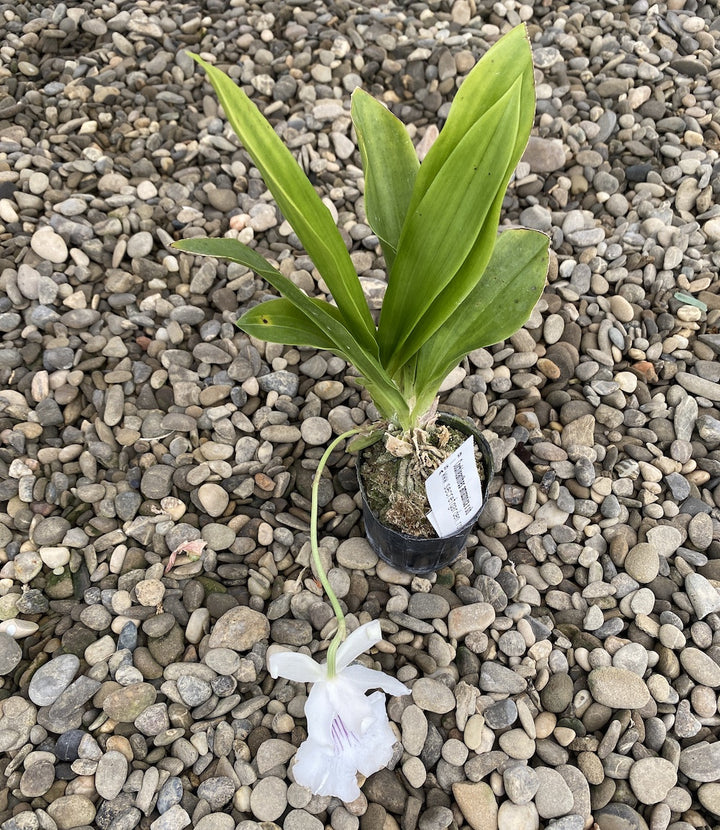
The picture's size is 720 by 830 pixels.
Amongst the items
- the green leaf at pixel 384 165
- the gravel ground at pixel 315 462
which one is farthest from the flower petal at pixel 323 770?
the green leaf at pixel 384 165

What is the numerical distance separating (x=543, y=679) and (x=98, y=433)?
0.98 m

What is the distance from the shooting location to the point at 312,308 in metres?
0.87

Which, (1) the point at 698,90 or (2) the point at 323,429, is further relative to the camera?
(1) the point at 698,90

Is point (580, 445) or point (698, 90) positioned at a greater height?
point (698, 90)

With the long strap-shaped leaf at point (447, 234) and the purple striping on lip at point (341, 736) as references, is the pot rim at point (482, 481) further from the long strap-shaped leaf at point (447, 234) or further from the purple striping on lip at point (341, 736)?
the purple striping on lip at point (341, 736)

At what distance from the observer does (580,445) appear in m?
1.42

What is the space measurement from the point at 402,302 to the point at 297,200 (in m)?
0.20

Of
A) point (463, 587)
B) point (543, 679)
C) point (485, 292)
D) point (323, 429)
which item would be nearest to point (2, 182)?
point (323, 429)

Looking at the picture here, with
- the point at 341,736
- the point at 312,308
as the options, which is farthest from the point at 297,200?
the point at 341,736

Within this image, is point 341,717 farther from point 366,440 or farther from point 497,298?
point 497,298

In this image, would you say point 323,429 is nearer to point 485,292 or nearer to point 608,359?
point 485,292

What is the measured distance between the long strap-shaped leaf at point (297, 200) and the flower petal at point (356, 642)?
0.40 meters

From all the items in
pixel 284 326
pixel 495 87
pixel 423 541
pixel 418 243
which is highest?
pixel 495 87

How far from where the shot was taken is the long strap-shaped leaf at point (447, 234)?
0.83 metres
